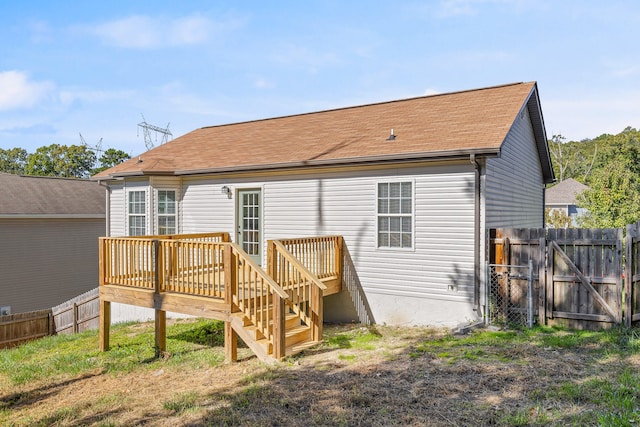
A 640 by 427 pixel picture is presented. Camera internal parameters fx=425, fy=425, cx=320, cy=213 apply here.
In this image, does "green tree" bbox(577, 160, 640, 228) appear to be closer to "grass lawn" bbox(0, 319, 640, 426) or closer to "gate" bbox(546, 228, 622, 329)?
"gate" bbox(546, 228, 622, 329)

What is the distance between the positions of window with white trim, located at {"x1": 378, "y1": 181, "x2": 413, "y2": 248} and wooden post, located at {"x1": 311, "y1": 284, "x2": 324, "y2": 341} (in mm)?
2289

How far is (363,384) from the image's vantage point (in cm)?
514

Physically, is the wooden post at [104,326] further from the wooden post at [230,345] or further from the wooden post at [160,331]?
the wooden post at [230,345]

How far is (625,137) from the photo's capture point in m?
27.0

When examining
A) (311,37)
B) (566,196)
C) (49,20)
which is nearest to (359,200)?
(311,37)

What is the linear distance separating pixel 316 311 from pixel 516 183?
6386 millimetres

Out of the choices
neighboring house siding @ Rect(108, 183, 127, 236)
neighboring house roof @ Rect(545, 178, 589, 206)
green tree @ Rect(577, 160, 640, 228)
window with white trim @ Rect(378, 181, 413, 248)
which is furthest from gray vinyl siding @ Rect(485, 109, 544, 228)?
neighboring house roof @ Rect(545, 178, 589, 206)

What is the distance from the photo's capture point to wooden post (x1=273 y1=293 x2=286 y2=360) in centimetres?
629

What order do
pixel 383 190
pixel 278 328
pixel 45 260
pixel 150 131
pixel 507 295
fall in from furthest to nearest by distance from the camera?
1. pixel 150 131
2. pixel 45 260
3. pixel 383 190
4. pixel 507 295
5. pixel 278 328

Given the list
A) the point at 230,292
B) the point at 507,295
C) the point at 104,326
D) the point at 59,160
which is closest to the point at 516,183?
the point at 507,295

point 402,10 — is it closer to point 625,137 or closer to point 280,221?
point 280,221

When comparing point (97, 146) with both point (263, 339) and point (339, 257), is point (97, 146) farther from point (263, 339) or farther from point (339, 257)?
point (263, 339)

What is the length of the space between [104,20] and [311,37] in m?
7.08

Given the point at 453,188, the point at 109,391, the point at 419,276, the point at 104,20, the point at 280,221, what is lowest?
the point at 109,391
